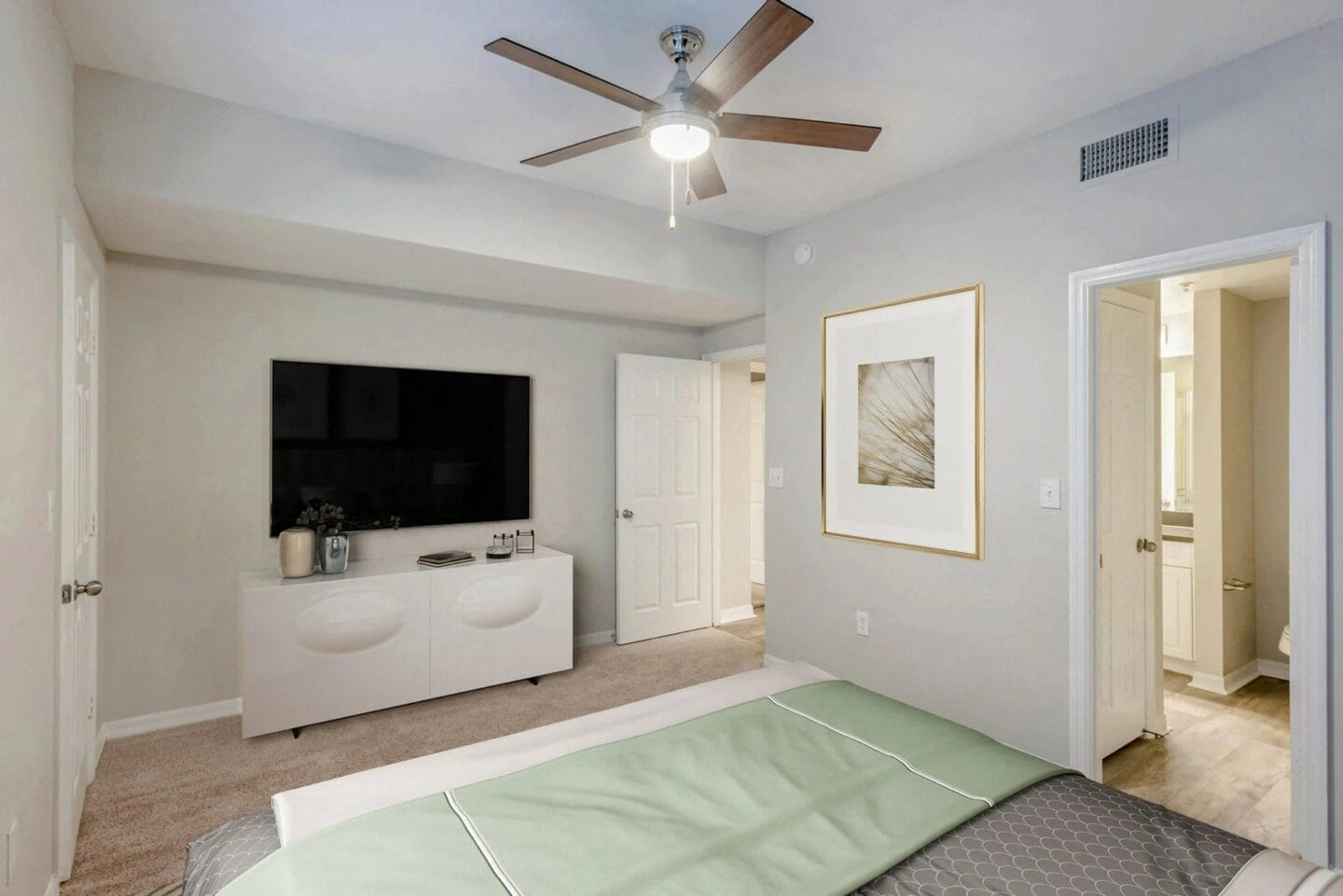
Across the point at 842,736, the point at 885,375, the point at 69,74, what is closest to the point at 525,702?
the point at 842,736

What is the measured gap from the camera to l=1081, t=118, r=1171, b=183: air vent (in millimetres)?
2357

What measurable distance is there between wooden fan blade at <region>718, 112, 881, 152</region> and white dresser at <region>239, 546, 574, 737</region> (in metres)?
2.55

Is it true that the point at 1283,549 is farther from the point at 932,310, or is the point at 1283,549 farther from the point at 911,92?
the point at 911,92

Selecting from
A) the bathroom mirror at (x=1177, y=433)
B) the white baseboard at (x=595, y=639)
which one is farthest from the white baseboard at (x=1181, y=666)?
the white baseboard at (x=595, y=639)

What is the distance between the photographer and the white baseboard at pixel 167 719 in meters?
3.04

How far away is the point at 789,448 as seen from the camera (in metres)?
3.90

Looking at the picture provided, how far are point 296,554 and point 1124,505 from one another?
381 centimetres

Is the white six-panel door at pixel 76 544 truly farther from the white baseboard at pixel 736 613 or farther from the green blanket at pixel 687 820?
the white baseboard at pixel 736 613

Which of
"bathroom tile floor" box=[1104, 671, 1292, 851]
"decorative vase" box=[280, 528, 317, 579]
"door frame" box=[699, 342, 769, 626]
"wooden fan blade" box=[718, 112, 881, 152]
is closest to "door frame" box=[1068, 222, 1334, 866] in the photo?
"bathroom tile floor" box=[1104, 671, 1292, 851]

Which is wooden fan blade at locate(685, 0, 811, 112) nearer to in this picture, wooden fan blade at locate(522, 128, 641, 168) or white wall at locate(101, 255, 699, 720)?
wooden fan blade at locate(522, 128, 641, 168)

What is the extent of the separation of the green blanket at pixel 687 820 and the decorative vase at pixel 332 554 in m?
2.23

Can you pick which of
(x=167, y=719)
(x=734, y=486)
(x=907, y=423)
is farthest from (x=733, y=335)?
(x=167, y=719)

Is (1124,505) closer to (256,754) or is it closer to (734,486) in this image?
(734,486)

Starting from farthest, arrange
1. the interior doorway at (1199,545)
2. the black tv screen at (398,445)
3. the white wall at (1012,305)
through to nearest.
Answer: the black tv screen at (398,445) → the interior doorway at (1199,545) → the white wall at (1012,305)
